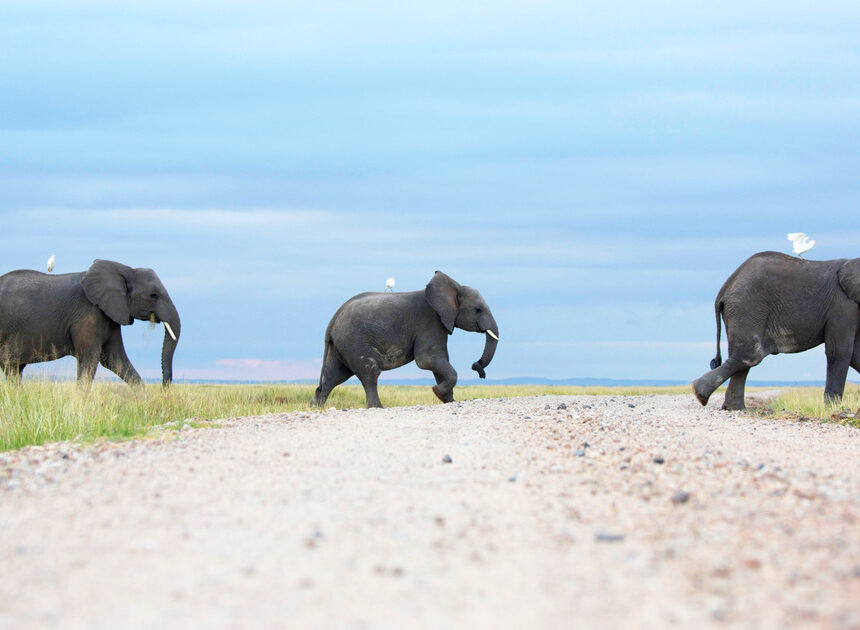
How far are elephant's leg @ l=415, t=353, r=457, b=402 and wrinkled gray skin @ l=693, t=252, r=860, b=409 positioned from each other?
518 centimetres

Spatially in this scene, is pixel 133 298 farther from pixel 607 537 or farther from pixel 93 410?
pixel 607 537

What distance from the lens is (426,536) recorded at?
17.7 ft

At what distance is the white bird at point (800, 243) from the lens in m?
19.4

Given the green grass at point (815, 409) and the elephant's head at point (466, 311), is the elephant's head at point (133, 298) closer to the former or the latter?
the elephant's head at point (466, 311)

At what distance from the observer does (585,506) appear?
634cm

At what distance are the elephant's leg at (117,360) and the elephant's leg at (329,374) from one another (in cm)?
385

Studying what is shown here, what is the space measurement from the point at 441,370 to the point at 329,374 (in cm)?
277

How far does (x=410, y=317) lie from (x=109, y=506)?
44.9 ft

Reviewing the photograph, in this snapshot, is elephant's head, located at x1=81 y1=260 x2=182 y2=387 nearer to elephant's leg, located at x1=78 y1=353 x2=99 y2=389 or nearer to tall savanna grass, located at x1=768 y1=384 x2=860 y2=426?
elephant's leg, located at x1=78 y1=353 x2=99 y2=389

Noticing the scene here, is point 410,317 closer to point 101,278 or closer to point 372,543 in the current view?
point 101,278

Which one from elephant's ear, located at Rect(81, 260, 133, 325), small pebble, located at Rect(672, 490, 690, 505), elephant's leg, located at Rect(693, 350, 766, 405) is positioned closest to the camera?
small pebble, located at Rect(672, 490, 690, 505)

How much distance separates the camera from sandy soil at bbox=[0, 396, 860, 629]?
4.26 meters

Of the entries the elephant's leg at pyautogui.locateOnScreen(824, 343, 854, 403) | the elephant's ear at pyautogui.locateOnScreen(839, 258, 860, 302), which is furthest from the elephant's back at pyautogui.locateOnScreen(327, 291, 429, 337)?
the elephant's ear at pyautogui.locateOnScreen(839, 258, 860, 302)

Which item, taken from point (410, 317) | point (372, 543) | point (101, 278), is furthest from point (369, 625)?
Result: point (101, 278)
